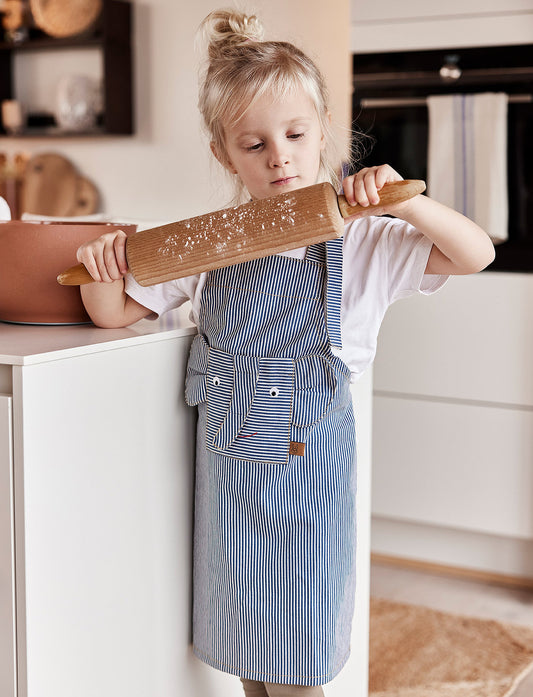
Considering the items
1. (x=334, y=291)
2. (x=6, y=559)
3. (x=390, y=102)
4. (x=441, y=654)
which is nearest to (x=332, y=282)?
(x=334, y=291)

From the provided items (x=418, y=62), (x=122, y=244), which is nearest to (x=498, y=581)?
(x=418, y=62)

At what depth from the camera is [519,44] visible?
2258 mm

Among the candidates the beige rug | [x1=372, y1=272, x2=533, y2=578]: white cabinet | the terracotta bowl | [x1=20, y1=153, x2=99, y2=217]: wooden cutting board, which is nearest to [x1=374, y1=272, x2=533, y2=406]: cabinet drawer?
[x1=372, y1=272, x2=533, y2=578]: white cabinet

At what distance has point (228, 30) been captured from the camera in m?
1.25

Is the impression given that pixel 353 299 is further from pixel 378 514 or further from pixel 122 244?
pixel 378 514

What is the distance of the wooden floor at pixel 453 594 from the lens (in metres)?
2.28

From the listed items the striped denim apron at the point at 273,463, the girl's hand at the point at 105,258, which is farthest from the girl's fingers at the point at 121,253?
the striped denim apron at the point at 273,463

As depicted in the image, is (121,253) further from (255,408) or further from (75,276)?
(255,408)

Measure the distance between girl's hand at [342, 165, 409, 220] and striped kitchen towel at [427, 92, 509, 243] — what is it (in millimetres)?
1408

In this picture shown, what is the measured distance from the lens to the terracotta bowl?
117 centimetres

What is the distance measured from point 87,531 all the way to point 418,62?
179cm

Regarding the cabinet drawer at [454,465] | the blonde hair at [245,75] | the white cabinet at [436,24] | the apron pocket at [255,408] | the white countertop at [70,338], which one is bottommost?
the cabinet drawer at [454,465]

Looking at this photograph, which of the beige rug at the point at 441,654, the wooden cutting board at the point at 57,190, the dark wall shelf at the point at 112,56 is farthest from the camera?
the wooden cutting board at the point at 57,190

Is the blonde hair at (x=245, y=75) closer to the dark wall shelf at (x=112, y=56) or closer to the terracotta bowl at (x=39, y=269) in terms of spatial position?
the terracotta bowl at (x=39, y=269)
